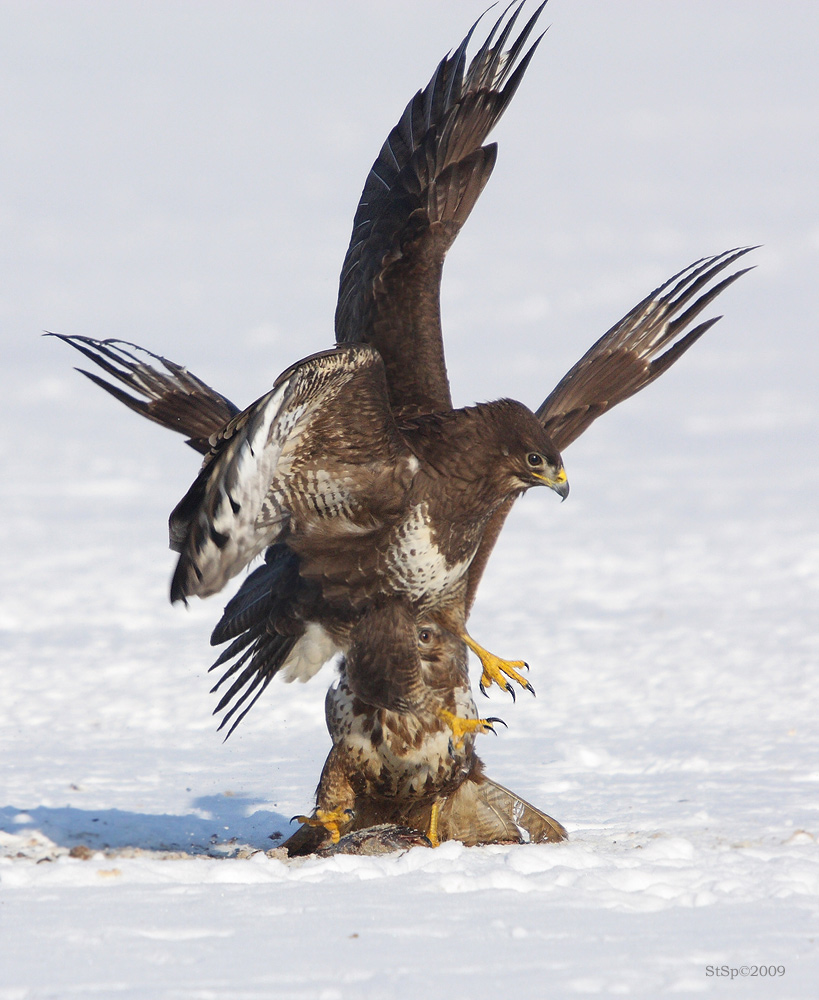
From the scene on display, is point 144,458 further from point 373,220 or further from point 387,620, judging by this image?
point 387,620

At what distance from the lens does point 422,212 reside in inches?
244

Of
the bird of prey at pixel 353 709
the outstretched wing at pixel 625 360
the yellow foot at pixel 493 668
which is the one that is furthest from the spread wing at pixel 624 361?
the yellow foot at pixel 493 668

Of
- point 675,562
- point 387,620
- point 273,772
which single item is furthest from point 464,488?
point 675,562

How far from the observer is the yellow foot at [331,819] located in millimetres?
5406

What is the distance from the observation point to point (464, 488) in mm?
5262

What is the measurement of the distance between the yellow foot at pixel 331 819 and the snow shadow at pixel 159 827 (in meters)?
0.40

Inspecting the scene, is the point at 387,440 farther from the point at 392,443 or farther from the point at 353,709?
the point at 353,709

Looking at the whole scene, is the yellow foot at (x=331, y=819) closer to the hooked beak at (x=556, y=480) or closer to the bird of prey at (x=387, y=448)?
the bird of prey at (x=387, y=448)

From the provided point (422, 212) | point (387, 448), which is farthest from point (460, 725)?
point (422, 212)

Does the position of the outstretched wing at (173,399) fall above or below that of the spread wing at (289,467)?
above

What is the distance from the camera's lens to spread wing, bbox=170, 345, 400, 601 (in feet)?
14.6

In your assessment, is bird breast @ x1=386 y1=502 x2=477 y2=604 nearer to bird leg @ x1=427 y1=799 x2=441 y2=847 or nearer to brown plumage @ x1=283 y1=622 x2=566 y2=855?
brown plumage @ x1=283 y1=622 x2=566 y2=855

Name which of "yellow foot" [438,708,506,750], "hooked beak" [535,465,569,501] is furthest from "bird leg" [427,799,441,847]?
"hooked beak" [535,465,569,501]

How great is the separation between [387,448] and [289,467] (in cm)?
36
